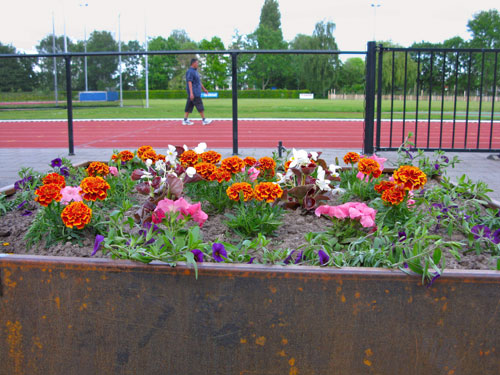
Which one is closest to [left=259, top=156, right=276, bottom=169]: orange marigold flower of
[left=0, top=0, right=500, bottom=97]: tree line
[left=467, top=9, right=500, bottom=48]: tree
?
[left=0, top=0, right=500, bottom=97]: tree line

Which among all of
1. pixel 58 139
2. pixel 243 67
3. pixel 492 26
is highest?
pixel 492 26

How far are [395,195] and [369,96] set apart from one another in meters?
4.29

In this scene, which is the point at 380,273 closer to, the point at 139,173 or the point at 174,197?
the point at 174,197

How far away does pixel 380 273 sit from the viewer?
66.5 inches

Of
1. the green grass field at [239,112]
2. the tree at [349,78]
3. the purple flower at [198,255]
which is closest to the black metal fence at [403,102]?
the purple flower at [198,255]

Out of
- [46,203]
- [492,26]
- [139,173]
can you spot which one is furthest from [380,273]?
[492,26]

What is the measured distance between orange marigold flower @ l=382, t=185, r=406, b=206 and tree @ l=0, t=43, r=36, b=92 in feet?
85.9

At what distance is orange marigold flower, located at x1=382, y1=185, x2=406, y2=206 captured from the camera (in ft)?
7.72

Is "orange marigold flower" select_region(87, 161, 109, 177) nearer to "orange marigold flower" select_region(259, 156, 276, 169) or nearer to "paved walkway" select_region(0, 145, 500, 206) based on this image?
"orange marigold flower" select_region(259, 156, 276, 169)

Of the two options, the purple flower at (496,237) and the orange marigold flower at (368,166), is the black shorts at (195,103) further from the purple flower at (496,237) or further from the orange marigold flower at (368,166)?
the purple flower at (496,237)

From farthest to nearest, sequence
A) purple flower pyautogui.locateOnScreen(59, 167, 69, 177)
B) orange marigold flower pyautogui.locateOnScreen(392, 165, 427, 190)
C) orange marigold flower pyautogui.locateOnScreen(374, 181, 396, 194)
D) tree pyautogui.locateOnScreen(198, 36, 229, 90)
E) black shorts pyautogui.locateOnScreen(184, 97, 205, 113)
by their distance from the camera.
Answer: tree pyautogui.locateOnScreen(198, 36, 229, 90), black shorts pyautogui.locateOnScreen(184, 97, 205, 113), purple flower pyautogui.locateOnScreen(59, 167, 69, 177), orange marigold flower pyautogui.locateOnScreen(374, 181, 396, 194), orange marigold flower pyautogui.locateOnScreen(392, 165, 427, 190)

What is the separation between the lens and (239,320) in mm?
1730

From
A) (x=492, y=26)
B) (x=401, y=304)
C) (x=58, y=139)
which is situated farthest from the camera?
(x=492, y=26)

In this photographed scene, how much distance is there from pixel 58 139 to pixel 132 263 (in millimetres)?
11563
